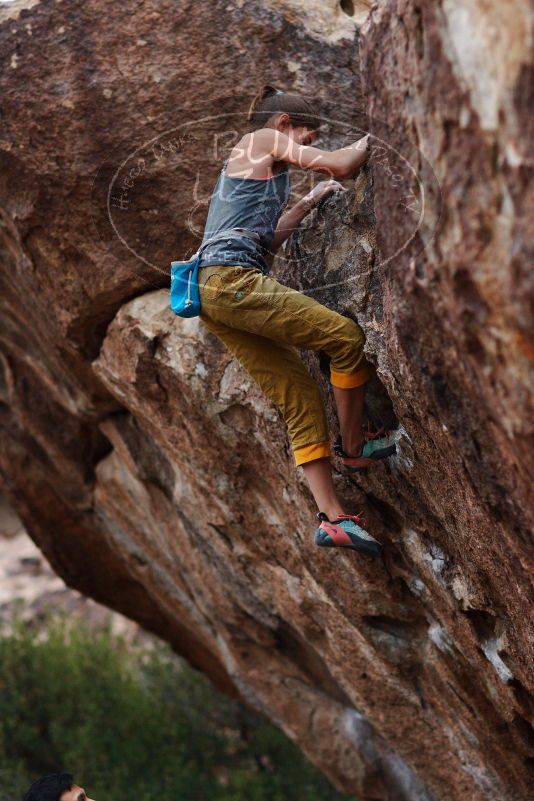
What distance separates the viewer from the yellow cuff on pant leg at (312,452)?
4.59 meters

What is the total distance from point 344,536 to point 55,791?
197 centimetres

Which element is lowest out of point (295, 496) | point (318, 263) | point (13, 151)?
point (295, 496)

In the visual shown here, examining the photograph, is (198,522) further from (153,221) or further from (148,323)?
(153,221)

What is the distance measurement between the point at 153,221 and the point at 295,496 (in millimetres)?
2003

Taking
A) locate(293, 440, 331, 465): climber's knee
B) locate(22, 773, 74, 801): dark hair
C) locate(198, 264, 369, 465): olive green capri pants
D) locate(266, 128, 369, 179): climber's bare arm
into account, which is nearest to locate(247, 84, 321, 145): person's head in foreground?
locate(266, 128, 369, 179): climber's bare arm

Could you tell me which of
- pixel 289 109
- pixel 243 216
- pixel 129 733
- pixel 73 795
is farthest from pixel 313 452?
pixel 129 733

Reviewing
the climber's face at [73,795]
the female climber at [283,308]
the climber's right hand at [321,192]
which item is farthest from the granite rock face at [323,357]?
the climber's face at [73,795]

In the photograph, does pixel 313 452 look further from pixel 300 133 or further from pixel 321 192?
pixel 300 133

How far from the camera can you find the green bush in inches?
475

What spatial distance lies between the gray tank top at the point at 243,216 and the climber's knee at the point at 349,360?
56 cm

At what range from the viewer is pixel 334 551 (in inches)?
224

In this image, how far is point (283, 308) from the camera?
4.29 metres

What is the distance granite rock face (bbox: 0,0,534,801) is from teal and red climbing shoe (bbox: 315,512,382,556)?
0.40m

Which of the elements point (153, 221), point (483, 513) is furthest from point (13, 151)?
point (483, 513)
